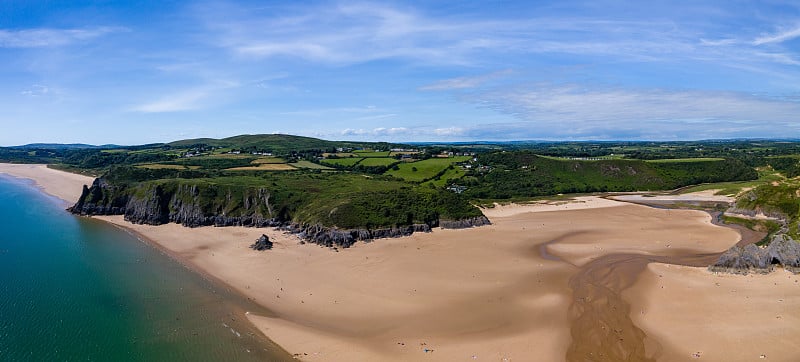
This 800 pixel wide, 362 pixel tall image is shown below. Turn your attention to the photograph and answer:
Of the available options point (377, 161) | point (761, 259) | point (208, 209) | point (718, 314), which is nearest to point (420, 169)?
point (377, 161)

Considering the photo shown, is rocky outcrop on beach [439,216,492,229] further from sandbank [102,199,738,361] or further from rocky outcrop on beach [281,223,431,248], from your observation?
rocky outcrop on beach [281,223,431,248]

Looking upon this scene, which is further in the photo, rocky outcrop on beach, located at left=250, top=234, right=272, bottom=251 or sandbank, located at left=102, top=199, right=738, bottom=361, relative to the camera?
rocky outcrop on beach, located at left=250, top=234, right=272, bottom=251

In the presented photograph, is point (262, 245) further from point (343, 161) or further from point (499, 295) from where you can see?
point (343, 161)

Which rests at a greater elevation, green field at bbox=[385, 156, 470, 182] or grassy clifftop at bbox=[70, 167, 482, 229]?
green field at bbox=[385, 156, 470, 182]

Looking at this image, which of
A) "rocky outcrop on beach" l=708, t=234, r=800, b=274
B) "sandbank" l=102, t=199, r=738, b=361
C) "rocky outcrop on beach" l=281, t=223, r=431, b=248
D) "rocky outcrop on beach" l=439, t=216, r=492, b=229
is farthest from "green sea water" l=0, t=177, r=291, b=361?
"rocky outcrop on beach" l=708, t=234, r=800, b=274

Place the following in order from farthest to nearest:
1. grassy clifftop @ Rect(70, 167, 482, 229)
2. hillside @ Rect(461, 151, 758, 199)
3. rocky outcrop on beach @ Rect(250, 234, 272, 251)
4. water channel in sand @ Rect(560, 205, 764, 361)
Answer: hillside @ Rect(461, 151, 758, 199), grassy clifftop @ Rect(70, 167, 482, 229), rocky outcrop on beach @ Rect(250, 234, 272, 251), water channel in sand @ Rect(560, 205, 764, 361)

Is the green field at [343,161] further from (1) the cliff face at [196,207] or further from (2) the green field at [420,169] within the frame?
(1) the cliff face at [196,207]

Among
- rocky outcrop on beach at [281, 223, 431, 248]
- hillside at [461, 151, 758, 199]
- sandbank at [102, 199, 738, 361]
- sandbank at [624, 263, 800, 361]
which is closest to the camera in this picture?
sandbank at [624, 263, 800, 361]

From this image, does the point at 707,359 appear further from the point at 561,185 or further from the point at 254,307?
the point at 561,185
